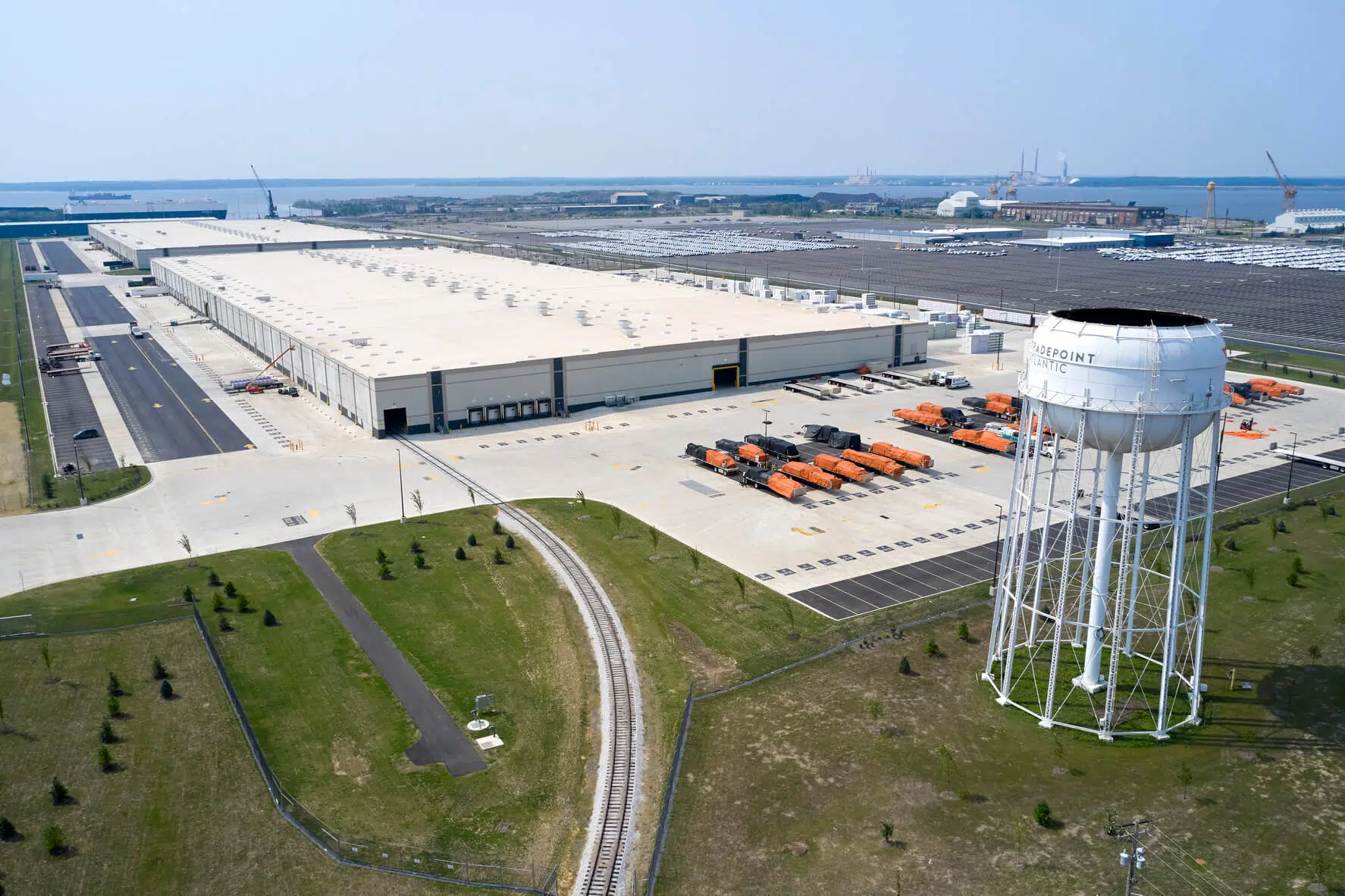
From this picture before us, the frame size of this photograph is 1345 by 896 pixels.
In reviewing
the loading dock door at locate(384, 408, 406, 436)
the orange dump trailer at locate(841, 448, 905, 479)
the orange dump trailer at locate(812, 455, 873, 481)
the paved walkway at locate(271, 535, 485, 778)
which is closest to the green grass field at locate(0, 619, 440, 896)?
the paved walkway at locate(271, 535, 485, 778)

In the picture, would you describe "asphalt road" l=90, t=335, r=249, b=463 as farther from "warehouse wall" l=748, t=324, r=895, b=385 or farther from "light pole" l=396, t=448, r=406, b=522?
"warehouse wall" l=748, t=324, r=895, b=385

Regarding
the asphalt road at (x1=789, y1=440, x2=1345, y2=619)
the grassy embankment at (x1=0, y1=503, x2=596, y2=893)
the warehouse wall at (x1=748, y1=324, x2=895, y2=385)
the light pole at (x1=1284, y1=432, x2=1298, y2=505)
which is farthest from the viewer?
the warehouse wall at (x1=748, y1=324, x2=895, y2=385)

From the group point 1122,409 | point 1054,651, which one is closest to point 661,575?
point 1054,651

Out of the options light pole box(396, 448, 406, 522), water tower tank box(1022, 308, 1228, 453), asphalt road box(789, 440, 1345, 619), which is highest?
water tower tank box(1022, 308, 1228, 453)

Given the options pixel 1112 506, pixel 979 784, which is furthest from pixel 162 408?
pixel 1112 506

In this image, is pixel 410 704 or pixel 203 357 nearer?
pixel 410 704

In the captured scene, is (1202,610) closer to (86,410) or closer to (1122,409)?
(1122,409)
